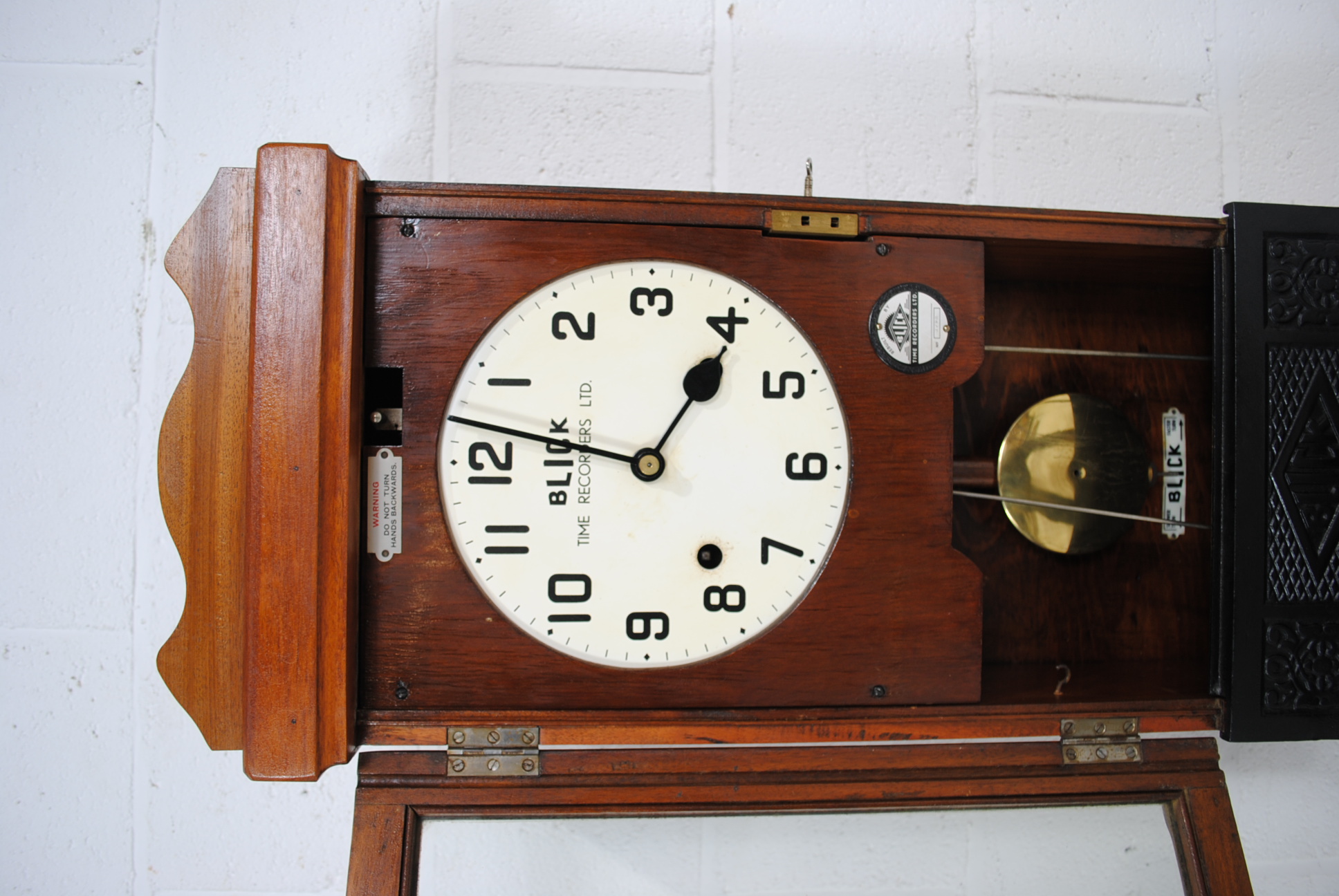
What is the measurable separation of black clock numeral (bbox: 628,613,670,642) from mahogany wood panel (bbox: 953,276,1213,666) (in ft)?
1.60

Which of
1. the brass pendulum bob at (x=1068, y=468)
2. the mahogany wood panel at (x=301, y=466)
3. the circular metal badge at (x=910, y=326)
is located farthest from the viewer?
the brass pendulum bob at (x=1068, y=468)

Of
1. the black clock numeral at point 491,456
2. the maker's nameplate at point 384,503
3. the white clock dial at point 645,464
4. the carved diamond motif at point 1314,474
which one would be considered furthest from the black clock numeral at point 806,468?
the carved diamond motif at point 1314,474

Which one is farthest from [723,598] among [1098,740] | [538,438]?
[1098,740]

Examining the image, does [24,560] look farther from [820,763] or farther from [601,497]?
[820,763]

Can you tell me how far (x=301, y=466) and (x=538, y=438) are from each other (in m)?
0.25

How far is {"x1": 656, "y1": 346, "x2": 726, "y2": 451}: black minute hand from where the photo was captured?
2.81 ft

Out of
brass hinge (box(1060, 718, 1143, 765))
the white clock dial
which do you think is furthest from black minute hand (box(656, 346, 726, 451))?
brass hinge (box(1060, 718, 1143, 765))

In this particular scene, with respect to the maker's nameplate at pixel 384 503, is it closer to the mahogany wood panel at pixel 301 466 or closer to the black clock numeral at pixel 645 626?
the mahogany wood panel at pixel 301 466

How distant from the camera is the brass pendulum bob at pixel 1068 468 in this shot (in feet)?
3.52

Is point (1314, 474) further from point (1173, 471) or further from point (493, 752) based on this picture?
point (493, 752)

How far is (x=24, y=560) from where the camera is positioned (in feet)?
3.65

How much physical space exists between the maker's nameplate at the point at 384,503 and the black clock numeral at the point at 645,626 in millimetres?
281

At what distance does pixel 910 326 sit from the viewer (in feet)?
2.93

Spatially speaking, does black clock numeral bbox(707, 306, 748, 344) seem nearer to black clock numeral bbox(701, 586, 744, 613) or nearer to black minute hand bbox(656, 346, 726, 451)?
black minute hand bbox(656, 346, 726, 451)
